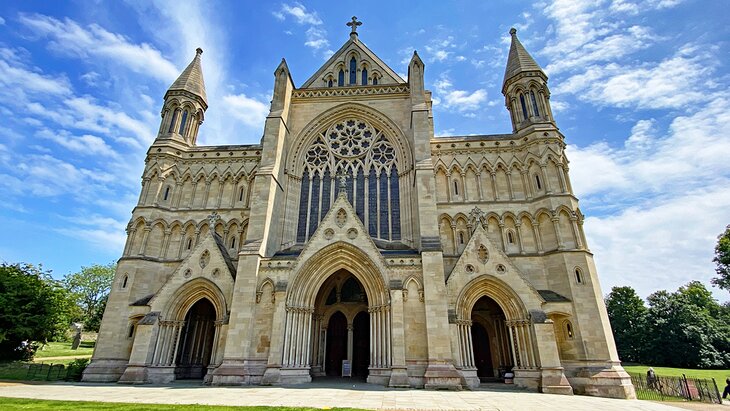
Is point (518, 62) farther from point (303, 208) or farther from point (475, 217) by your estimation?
point (303, 208)

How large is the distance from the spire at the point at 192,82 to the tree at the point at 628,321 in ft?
169

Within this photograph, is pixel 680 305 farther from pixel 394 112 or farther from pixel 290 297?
pixel 290 297

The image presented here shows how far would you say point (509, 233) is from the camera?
19.8m

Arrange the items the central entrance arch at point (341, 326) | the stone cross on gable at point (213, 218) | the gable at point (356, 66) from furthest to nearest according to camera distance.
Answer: the gable at point (356, 66) < the stone cross on gable at point (213, 218) < the central entrance arch at point (341, 326)

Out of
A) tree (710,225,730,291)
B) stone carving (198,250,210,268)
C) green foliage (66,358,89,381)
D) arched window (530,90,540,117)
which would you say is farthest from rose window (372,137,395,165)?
tree (710,225,730,291)

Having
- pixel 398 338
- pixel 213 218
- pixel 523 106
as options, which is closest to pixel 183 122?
pixel 213 218

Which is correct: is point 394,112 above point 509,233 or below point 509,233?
above

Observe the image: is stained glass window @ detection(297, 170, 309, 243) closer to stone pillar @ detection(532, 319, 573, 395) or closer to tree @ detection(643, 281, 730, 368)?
stone pillar @ detection(532, 319, 573, 395)

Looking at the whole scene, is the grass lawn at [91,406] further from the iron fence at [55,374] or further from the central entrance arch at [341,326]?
the central entrance arch at [341,326]

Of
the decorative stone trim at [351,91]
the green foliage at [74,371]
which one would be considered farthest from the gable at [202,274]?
the decorative stone trim at [351,91]

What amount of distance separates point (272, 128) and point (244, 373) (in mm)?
13472

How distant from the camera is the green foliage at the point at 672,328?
113ft

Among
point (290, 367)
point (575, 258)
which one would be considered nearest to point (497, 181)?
point (575, 258)

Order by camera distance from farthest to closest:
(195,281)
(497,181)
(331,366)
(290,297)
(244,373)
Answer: (497,181)
(331,366)
(195,281)
(290,297)
(244,373)
